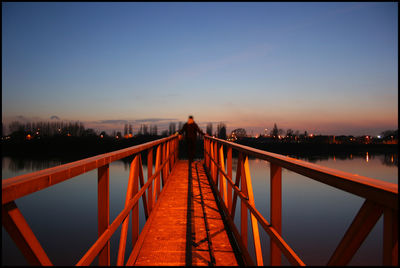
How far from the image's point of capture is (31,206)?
1023 inches

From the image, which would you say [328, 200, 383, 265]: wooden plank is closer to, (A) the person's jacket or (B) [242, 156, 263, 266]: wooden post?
(B) [242, 156, 263, 266]: wooden post

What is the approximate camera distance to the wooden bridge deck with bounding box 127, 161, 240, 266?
8.54ft

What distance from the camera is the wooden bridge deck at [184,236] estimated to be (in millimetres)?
2604

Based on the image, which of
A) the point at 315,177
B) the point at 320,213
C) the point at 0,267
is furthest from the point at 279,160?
the point at 320,213

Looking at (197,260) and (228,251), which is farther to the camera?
(228,251)

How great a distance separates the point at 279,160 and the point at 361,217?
80cm

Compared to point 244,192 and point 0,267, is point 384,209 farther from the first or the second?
point 244,192

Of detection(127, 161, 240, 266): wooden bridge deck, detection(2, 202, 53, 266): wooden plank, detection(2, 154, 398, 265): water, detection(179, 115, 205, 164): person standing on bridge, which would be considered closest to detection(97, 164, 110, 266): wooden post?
detection(2, 202, 53, 266): wooden plank

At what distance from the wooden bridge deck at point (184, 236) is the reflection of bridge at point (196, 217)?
10mm

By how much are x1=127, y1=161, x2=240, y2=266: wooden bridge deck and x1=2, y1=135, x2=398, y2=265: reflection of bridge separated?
10 mm

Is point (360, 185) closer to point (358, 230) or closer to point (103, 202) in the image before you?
point (358, 230)

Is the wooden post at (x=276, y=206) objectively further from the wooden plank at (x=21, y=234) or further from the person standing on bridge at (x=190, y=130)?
the person standing on bridge at (x=190, y=130)

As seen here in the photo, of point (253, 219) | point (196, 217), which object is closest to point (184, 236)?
point (196, 217)

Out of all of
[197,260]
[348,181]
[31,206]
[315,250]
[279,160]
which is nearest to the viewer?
[348,181]
